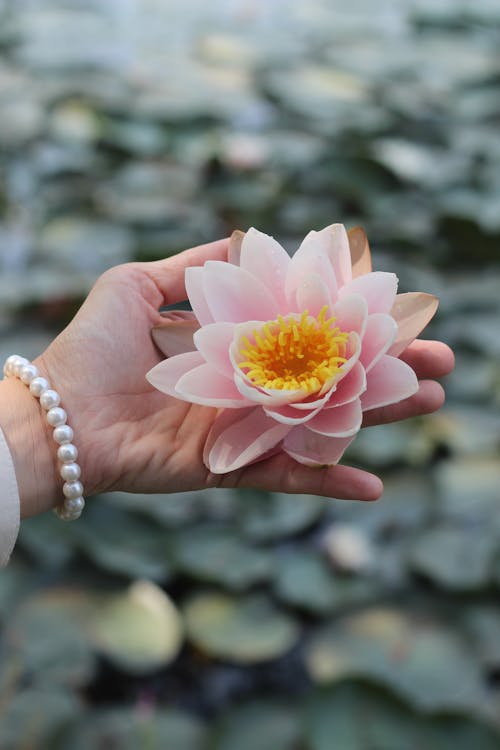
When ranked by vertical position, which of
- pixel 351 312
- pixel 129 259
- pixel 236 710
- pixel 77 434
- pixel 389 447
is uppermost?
pixel 351 312

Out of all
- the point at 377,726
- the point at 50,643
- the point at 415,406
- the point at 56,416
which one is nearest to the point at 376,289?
the point at 415,406

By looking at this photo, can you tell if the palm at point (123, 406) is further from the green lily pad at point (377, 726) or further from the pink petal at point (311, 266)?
the green lily pad at point (377, 726)

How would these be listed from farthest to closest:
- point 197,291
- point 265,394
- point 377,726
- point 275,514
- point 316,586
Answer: point 275,514 < point 316,586 < point 377,726 < point 197,291 < point 265,394

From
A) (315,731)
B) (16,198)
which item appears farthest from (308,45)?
(315,731)

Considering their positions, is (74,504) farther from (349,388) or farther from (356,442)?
(356,442)

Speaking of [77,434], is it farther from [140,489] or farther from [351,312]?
[351,312]

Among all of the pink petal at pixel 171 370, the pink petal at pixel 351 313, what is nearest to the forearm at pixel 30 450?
the pink petal at pixel 171 370

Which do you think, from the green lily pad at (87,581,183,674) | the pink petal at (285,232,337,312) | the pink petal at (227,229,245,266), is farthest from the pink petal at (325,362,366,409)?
the green lily pad at (87,581,183,674)
